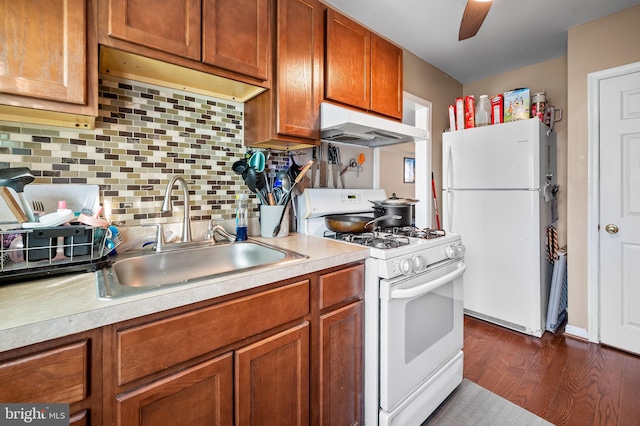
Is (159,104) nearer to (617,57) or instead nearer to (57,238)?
→ (57,238)

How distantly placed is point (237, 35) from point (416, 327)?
1581mm

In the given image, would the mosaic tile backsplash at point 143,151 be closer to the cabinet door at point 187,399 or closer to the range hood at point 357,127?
the range hood at point 357,127

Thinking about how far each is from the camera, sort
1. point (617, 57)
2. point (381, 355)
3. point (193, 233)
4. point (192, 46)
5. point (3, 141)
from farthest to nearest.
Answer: point (617, 57), point (193, 233), point (381, 355), point (192, 46), point (3, 141)

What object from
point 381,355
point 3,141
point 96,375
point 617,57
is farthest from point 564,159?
point 3,141

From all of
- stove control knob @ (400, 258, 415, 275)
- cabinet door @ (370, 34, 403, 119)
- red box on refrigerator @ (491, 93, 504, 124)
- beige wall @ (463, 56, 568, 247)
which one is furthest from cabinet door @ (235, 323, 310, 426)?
beige wall @ (463, 56, 568, 247)

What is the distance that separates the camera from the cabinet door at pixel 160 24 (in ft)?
3.37

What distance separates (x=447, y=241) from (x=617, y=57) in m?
2.03

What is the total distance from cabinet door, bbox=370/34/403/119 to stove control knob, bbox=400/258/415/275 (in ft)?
3.44

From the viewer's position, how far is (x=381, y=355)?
1.33 metres

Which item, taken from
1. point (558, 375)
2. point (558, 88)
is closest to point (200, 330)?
point (558, 375)

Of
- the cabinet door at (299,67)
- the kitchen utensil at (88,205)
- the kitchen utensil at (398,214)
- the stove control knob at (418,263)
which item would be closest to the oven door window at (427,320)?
the stove control knob at (418,263)

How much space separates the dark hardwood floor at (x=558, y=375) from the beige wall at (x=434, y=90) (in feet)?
4.19

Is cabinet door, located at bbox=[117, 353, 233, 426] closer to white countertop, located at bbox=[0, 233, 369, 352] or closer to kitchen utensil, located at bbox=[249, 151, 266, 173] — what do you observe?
white countertop, located at bbox=[0, 233, 369, 352]

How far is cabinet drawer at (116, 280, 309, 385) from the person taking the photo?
755 mm
